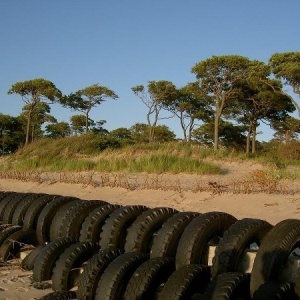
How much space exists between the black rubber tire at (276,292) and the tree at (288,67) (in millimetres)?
25893

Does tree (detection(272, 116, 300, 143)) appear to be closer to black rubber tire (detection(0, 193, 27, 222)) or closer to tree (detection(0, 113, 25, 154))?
tree (detection(0, 113, 25, 154))

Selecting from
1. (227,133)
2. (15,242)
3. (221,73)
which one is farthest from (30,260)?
(227,133)

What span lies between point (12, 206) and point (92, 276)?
3805mm

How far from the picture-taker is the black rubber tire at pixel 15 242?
21.5ft

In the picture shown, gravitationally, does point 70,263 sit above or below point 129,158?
below

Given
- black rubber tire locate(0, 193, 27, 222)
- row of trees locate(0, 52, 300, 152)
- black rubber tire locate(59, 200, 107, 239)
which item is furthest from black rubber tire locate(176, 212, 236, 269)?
row of trees locate(0, 52, 300, 152)

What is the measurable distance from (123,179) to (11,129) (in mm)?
39474

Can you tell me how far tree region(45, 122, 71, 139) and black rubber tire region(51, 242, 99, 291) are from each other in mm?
49306

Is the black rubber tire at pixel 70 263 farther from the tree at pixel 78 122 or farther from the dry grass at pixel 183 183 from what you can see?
the tree at pixel 78 122

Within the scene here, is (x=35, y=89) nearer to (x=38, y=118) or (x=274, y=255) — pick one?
(x=38, y=118)

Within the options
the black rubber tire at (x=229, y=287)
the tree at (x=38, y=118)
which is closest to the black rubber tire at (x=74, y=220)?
the black rubber tire at (x=229, y=287)

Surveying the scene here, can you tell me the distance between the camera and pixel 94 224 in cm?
613

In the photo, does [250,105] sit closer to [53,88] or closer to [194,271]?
[53,88]

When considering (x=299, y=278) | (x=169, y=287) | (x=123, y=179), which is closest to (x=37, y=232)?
(x=169, y=287)
